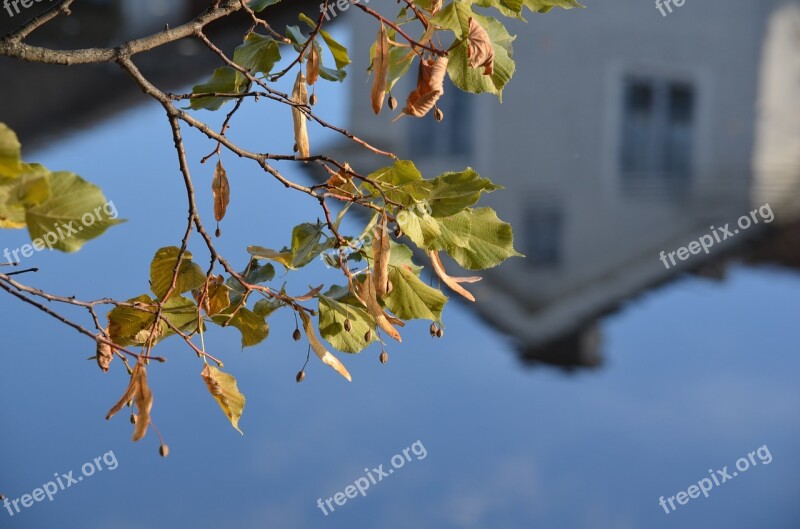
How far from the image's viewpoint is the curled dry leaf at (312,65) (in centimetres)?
83

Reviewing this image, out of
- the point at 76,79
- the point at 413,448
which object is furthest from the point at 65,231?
the point at 76,79

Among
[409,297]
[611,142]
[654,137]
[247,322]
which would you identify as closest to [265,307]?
[247,322]

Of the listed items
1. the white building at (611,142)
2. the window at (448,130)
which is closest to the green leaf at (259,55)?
the white building at (611,142)

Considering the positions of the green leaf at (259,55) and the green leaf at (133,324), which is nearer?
the green leaf at (133,324)

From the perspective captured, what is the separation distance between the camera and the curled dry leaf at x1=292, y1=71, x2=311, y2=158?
829 mm

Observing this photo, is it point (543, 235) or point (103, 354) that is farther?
point (543, 235)

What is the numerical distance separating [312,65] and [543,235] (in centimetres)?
476

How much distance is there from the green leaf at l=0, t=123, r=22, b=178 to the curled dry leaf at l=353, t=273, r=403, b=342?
0.27m

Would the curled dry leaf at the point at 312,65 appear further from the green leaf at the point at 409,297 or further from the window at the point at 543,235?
the window at the point at 543,235

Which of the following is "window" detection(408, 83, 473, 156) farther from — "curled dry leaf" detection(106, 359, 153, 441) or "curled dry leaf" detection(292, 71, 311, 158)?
"curled dry leaf" detection(106, 359, 153, 441)

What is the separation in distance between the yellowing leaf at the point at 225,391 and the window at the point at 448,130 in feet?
16.3

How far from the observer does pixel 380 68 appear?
787mm

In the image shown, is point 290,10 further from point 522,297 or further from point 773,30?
point 773,30

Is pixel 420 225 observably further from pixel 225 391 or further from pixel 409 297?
pixel 225 391
